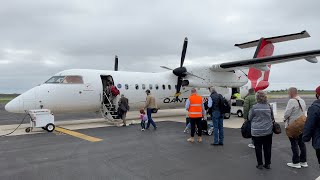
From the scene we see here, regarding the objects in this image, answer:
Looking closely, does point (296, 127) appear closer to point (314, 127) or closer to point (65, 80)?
point (314, 127)

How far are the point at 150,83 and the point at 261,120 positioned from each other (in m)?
11.9

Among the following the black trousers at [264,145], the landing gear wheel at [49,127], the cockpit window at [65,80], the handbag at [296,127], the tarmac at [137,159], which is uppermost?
the cockpit window at [65,80]

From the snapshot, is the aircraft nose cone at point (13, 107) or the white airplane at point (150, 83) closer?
the aircraft nose cone at point (13, 107)

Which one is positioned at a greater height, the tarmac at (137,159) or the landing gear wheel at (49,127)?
the landing gear wheel at (49,127)

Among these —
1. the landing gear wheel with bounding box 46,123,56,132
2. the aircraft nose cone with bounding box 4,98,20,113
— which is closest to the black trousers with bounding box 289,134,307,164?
the landing gear wheel with bounding box 46,123,56,132

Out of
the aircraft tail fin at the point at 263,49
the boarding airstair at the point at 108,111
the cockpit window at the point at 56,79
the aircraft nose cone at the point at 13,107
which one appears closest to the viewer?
the aircraft nose cone at the point at 13,107

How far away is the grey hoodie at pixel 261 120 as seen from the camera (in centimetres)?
614

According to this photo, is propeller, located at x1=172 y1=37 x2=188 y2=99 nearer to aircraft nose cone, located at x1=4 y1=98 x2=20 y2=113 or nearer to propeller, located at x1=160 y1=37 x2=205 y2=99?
propeller, located at x1=160 y1=37 x2=205 y2=99

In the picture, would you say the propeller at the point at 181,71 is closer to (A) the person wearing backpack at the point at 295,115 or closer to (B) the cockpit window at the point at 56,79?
(B) the cockpit window at the point at 56,79

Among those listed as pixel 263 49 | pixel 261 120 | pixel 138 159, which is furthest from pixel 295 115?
pixel 263 49

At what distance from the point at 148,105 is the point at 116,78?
4105mm

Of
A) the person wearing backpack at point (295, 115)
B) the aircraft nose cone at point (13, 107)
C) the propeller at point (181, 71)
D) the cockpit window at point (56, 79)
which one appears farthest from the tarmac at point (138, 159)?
the propeller at point (181, 71)

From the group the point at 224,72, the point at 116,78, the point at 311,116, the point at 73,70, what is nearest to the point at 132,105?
the point at 116,78

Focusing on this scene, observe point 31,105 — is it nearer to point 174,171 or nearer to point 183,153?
point 183,153
